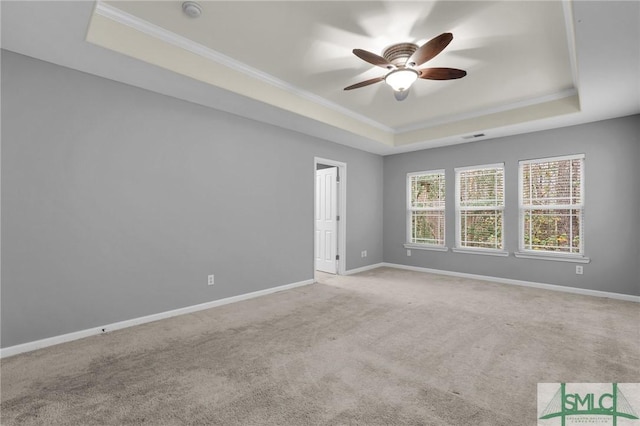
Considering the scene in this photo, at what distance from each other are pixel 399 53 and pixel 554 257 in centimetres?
396

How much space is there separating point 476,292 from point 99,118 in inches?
202

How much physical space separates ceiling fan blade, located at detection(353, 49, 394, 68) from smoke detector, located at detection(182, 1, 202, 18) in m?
1.28

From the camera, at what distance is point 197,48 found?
2.94 meters

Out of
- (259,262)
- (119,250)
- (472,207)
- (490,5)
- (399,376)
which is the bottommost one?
(399,376)

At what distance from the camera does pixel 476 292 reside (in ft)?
14.6

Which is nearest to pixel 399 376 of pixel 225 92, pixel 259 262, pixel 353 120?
pixel 259 262

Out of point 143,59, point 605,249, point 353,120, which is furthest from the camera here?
point 353,120

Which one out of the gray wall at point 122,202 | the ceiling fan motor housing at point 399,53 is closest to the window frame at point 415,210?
the gray wall at point 122,202

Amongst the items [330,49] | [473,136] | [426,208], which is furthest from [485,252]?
[330,49]

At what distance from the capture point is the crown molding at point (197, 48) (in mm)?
2434

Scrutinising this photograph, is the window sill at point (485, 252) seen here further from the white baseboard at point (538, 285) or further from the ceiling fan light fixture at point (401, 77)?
the ceiling fan light fixture at point (401, 77)

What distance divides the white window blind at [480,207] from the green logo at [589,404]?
350cm

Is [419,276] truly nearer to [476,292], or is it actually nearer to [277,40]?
[476,292]

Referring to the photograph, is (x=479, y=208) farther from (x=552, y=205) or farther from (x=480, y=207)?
(x=552, y=205)
